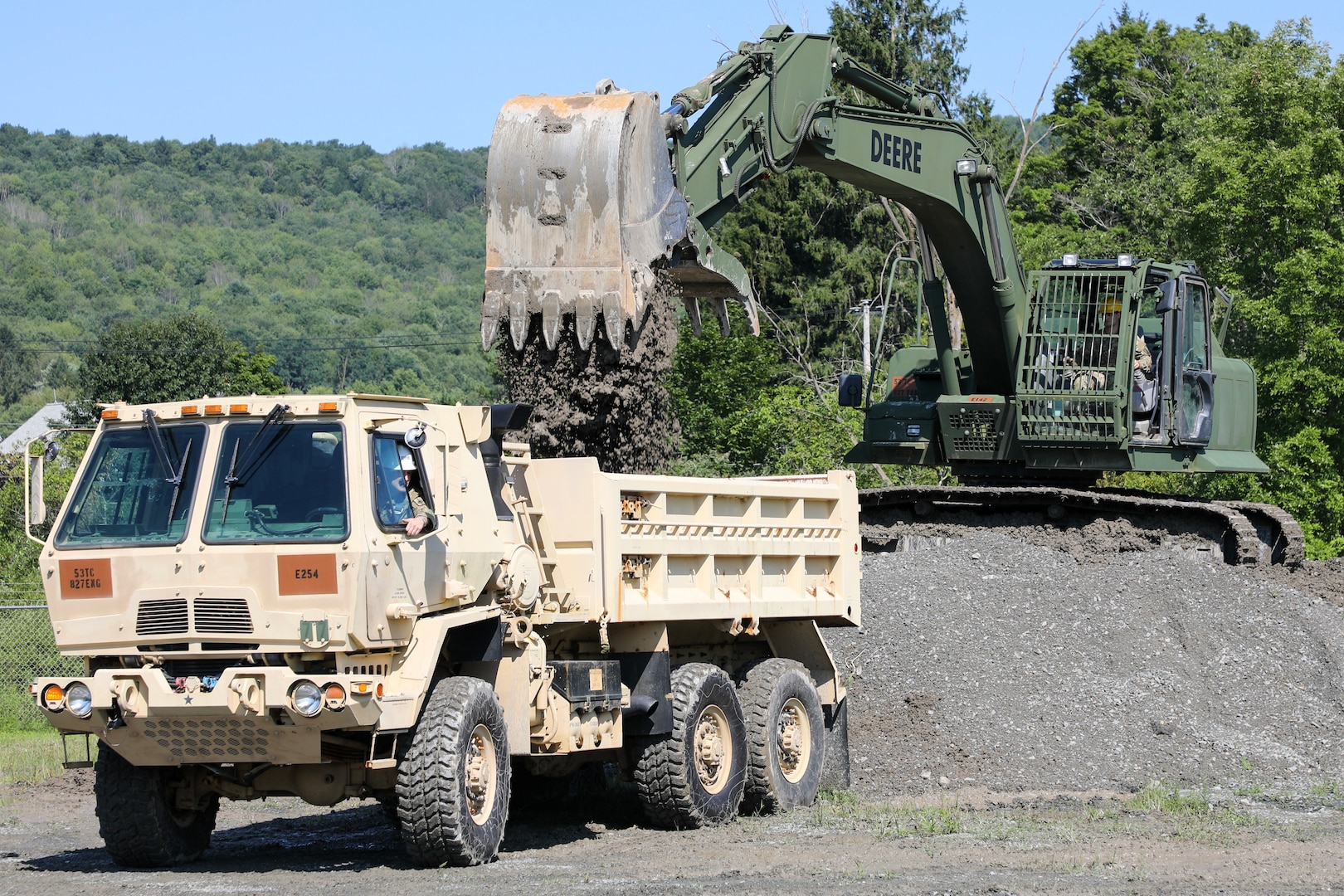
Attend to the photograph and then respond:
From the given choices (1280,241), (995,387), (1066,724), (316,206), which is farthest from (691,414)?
(316,206)

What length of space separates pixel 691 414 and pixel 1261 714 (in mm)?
18244

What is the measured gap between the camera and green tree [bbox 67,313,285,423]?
55656mm

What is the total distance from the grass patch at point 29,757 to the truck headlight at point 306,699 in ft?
20.0

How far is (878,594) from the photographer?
54.9ft

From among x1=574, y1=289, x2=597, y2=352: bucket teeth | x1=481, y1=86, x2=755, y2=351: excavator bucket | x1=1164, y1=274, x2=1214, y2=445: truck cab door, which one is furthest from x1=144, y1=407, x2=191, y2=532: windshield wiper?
x1=1164, y1=274, x2=1214, y2=445: truck cab door

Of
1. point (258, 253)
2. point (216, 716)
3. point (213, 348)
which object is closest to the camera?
point (216, 716)

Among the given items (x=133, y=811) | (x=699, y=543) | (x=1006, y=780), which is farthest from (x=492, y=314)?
(x=1006, y=780)

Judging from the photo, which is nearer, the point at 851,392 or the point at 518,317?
the point at 518,317

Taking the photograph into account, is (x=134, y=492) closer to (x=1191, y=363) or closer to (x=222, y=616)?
(x=222, y=616)

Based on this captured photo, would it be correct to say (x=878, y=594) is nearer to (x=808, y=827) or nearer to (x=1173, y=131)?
(x=808, y=827)

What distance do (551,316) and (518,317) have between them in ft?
0.78

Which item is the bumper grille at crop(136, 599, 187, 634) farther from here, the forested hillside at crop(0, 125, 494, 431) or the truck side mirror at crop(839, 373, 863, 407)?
the forested hillside at crop(0, 125, 494, 431)

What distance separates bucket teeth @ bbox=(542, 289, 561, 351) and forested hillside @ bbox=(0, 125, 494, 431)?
54.5 m

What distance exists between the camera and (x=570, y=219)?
1082cm
